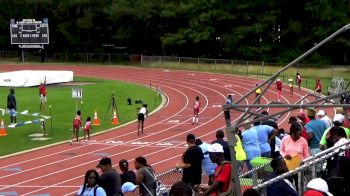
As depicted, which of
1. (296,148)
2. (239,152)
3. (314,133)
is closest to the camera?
(296,148)

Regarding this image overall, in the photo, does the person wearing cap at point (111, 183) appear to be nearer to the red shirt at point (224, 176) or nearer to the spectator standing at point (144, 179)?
the spectator standing at point (144, 179)

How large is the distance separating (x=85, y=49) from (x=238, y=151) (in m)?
69.1

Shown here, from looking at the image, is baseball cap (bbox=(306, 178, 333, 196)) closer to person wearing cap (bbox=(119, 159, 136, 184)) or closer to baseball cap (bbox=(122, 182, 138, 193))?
baseball cap (bbox=(122, 182, 138, 193))

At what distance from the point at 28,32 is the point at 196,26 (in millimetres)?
17611

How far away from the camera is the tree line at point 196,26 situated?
224 feet

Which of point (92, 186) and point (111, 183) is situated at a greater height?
point (92, 186)

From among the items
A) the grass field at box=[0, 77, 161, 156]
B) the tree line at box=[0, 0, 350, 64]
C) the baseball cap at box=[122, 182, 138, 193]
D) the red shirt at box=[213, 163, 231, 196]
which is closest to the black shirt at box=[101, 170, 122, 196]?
the baseball cap at box=[122, 182, 138, 193]

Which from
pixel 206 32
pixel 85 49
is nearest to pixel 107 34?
pixel 85 49

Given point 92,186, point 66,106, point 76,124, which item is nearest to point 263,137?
point 92,186

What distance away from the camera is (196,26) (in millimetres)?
71812

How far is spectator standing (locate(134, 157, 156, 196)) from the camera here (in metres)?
10.7

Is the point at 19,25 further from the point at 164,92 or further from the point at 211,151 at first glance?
the point at 211,151

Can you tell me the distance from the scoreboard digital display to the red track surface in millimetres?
17867

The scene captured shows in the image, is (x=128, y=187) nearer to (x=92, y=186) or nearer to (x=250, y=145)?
(x=92, y=186)
